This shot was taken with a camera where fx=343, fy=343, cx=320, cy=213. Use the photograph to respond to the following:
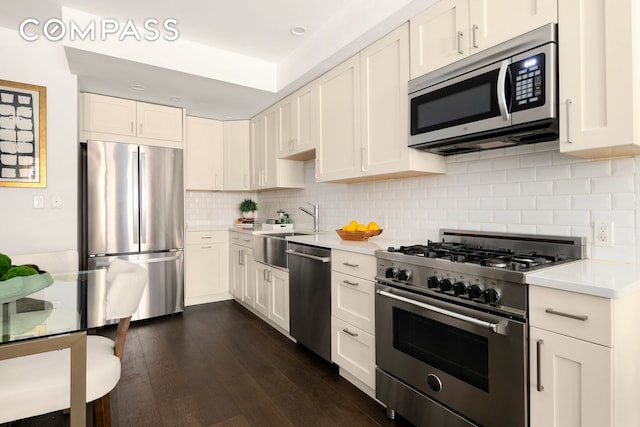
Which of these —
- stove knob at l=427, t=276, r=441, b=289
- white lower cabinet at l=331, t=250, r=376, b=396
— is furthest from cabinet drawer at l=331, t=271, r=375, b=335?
stove knob at l=427, t=276, r=441, b=289

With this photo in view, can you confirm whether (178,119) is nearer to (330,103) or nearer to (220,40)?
(220,40)

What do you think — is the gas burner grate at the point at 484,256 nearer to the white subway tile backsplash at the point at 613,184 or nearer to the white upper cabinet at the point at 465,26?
the white subway tile backsplash at the point at 613,184

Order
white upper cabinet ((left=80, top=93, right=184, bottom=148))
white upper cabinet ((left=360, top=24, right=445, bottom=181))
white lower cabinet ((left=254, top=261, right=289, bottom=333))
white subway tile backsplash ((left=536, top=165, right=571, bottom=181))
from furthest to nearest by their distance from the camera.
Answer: white upper cabinet ((left=80, top=93, right=184, bottom=148)), white lower cabinet ((left=254, top=261, right=289, bottom=333)), white upper cabinet ((left=360, top=24, right=445, bottom=181)), white subway tile backsplash ((left=536, top=165, right=571, bottom=181))

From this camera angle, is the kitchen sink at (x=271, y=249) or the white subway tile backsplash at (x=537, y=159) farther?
the kitchen sink at (x=271, y=249)

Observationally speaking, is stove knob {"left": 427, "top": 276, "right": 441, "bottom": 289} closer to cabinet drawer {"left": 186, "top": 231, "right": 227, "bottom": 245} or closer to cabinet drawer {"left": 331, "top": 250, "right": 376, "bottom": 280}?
cabinet drawer {"left": 331, "top": 250, "right": 376, "bottom": 280}

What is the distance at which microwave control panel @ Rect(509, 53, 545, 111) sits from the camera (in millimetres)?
1550

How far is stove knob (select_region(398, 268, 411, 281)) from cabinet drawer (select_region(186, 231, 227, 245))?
2.98 metres

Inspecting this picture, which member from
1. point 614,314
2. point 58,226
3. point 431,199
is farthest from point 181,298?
point 614,314

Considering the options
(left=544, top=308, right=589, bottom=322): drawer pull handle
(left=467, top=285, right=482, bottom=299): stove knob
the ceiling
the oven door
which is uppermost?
the ceiling

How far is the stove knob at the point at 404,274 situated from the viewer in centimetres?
182

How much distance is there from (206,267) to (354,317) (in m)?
2.57

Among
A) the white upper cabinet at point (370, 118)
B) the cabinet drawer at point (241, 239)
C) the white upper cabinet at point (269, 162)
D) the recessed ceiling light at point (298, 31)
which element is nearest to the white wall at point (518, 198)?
the white upper cabinet at point (370, 118)

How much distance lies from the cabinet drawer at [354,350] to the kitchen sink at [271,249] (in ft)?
2.79

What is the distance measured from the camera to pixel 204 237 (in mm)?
4230
